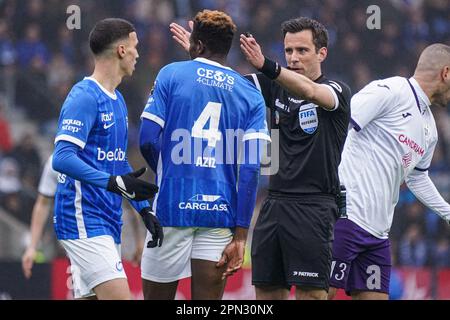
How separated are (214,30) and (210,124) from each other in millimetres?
570

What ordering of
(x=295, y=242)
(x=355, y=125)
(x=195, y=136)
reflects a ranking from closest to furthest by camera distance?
(x=195, y=136) → (x=295, y=242) → (x=355, y=125)

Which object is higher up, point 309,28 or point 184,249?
point 309,28

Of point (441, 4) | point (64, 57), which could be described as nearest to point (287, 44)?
point (64, 57)

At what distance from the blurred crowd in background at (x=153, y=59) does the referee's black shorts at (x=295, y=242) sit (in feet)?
21.3

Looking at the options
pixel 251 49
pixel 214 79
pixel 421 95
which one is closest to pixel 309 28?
pixel 251 49

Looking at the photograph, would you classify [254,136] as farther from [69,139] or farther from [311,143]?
[69,139]

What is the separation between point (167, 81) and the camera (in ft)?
20.2

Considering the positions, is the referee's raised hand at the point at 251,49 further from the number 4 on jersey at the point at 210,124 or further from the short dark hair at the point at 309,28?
the short dark hair at the point at 309,28

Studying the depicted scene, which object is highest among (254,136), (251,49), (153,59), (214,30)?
(153,59)

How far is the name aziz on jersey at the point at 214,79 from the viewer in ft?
20.3

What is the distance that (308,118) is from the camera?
6.80 m

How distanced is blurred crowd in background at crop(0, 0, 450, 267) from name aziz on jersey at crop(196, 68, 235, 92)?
7.15 metres

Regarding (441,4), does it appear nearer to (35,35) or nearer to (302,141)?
(35,35)
